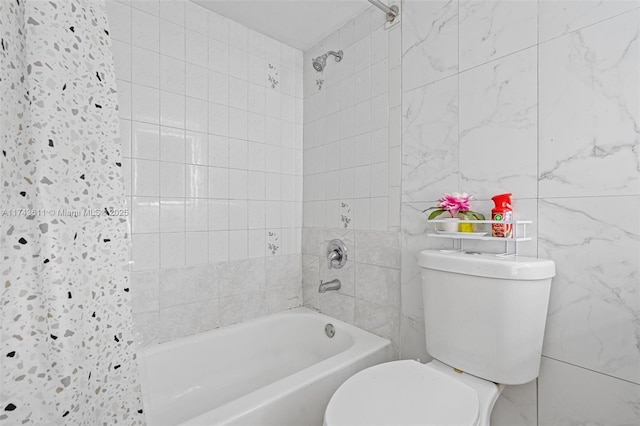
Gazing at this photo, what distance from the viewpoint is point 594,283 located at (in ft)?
3.18

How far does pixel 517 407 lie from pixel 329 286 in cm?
96

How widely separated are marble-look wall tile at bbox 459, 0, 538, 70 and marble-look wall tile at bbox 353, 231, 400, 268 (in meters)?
0.80

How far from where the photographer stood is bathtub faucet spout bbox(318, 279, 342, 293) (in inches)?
Answer: 69.6

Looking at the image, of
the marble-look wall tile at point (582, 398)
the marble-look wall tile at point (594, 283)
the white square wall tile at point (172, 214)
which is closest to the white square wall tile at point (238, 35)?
the white square wall tile at point (172, 214)

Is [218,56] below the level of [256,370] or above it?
above

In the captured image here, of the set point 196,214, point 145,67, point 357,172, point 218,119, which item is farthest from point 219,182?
point 357,172

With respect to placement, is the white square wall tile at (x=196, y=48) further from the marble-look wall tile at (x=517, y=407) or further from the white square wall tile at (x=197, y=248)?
the marble-look wall tile at (x=517, y=407)

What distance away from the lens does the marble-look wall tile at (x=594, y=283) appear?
91cm

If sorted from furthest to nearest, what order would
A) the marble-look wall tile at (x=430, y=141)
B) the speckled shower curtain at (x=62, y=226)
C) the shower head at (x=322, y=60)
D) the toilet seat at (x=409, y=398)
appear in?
the shower head at (x=322, y=60) < the marble-look wall tile at (x=430, y=141) < the toilet seat at (x=409, y=398) < the speckled shower curtain at (x=62, y=226)

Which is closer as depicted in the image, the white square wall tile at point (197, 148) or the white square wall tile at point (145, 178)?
the white square wall tile at point (145, 178)

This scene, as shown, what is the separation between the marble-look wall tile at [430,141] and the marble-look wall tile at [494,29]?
0.39ft

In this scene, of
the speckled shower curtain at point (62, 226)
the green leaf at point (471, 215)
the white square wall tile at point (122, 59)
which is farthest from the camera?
the white square wall tile at point (122, 59)

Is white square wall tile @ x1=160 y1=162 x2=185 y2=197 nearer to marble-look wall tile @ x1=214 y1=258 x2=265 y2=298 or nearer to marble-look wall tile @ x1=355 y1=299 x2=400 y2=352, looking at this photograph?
marble-look wall tile @ x1=214 y1=258 x2=265 y2=298

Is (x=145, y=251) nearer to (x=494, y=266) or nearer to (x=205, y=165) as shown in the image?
(x=205, y=165)
